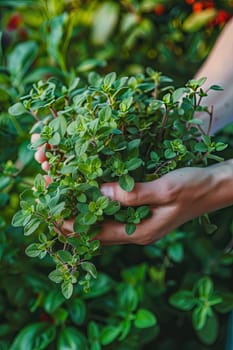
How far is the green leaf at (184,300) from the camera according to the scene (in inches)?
48.6

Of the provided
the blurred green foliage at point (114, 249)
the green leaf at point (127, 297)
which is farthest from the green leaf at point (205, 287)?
the green leaf at point (127, 297)

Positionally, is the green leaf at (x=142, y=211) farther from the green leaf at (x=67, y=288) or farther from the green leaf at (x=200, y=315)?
the green leaf at (x=200, y=315)

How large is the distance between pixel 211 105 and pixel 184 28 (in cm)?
64

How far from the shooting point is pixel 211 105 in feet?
3.52

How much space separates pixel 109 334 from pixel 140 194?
1.33 ft

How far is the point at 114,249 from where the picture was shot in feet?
4.62

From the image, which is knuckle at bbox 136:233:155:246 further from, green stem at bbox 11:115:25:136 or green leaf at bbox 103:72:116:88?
green stem at bbox 11:115:25:136

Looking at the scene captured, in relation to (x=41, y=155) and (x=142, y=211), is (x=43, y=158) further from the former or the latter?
(x=142, y=211)

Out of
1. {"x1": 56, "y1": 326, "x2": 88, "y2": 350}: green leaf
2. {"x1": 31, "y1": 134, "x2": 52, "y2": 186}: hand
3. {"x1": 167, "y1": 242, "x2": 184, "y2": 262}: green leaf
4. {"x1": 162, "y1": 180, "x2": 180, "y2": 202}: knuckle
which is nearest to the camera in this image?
{"x1": 162, "y1": 180, "x2": 180, "y2": 202}: knuckle

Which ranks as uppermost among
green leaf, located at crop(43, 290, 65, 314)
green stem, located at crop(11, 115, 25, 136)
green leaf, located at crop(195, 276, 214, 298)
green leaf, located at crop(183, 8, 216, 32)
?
green leaf, located at crop(183, 8, 216, 32)

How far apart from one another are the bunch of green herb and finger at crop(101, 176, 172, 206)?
11 mm

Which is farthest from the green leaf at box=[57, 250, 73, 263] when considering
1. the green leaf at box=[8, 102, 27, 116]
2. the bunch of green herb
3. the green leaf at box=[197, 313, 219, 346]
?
the green leaf at box=[197, 313, 219, 346]

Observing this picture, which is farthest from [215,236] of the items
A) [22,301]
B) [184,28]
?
[184,28]

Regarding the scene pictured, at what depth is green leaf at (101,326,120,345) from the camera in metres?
1.20
